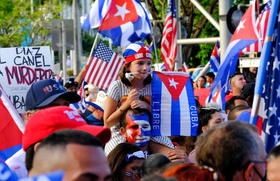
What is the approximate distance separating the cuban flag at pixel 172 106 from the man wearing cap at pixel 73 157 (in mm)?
2986

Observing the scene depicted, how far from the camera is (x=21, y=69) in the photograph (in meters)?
6.50

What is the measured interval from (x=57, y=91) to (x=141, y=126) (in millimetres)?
1110

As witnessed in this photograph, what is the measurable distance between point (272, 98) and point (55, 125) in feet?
5.28

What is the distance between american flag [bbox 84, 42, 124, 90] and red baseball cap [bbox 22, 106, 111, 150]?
22.8ft

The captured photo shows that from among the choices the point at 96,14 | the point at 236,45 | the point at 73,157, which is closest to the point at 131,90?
the point at 236,45

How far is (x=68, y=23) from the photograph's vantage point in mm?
22859

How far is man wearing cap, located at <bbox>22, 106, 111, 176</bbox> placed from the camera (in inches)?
109

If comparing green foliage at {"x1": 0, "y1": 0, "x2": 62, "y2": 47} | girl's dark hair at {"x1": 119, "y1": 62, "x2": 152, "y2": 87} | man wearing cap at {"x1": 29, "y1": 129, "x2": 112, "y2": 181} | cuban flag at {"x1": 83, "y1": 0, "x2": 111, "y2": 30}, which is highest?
cuban flag at {"x1": 83, "y1": 0, "x2": 111, "y2": 30}

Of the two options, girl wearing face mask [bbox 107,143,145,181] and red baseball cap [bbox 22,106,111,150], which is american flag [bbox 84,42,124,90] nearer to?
girl wearing face mask [bbox 107,143,145,181]

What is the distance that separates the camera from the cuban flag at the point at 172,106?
18.0 feet

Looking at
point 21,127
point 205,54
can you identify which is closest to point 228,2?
point 21,127

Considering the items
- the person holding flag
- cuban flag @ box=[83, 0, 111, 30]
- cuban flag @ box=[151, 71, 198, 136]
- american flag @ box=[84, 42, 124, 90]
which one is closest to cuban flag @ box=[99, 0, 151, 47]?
american flag @ box=[84, 42, 124, 90]

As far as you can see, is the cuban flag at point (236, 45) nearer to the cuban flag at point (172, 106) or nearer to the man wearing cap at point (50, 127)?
the cuban flag at point (172, 106)

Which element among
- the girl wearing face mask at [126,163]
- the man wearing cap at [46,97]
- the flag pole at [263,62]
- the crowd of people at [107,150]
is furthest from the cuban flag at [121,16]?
the flag pole at [263,62]
